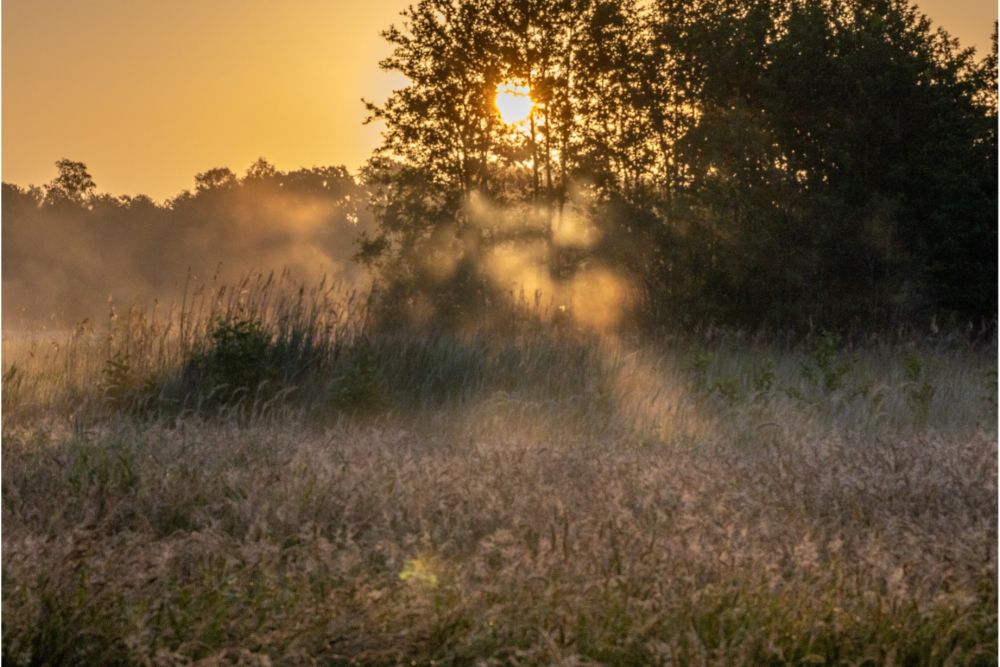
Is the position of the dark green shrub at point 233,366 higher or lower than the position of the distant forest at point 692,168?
lower

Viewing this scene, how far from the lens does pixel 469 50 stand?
81.0 ft

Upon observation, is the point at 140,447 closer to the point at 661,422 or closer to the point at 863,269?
the point at 661,422

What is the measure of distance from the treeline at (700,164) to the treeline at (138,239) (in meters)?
17.3

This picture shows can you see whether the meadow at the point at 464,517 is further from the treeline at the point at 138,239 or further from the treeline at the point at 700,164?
the treeline at the point at 138,239

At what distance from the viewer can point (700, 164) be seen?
19.8 m

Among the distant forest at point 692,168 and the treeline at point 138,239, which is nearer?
the distant forest at point 692,168

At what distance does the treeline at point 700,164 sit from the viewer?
17.0 metres

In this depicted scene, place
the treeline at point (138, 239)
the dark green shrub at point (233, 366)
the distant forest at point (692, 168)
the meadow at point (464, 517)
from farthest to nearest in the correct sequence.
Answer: the treeline at point (138, 239) → the distant forest at point (692, 168) → the dark green shrub at point (233, 366) → the meadow at point (464, 517)

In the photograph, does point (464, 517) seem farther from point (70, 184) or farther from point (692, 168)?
point (70, 184)

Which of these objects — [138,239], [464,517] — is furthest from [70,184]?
[464,517]

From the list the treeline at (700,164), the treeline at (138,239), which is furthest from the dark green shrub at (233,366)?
the treeline at (138,239)

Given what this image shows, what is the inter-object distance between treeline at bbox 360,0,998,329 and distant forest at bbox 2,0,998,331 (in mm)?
48

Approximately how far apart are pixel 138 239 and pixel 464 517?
153ft

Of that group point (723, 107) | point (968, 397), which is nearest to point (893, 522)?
point (968, 397)
